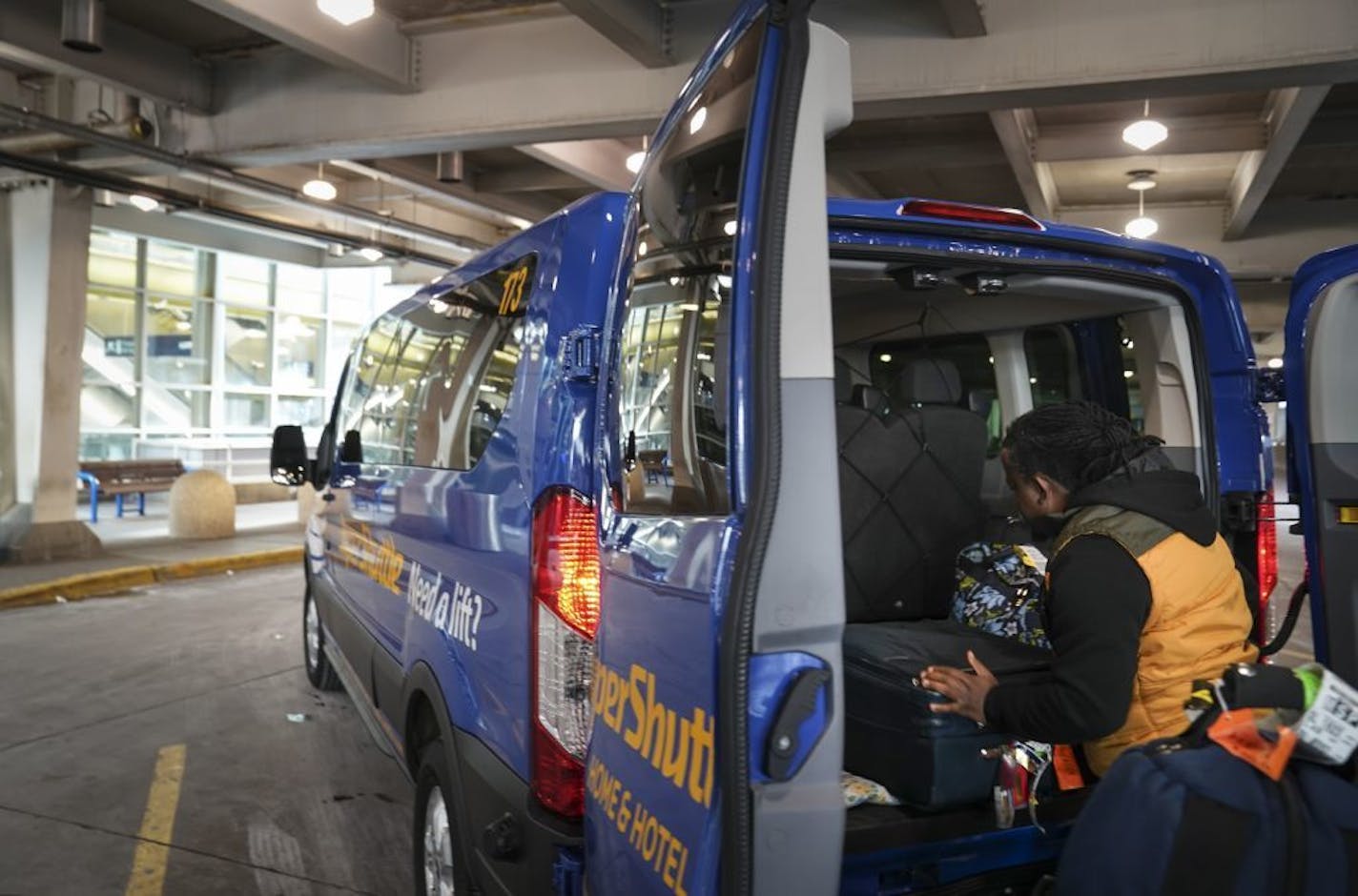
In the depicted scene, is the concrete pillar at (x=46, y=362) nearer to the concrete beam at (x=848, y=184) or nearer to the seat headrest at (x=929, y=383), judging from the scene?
the concrete beam at (x=848, y=184)

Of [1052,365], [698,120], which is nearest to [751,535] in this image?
[698,120]

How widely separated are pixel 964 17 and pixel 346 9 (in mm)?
3996

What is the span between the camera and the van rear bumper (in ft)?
8.37

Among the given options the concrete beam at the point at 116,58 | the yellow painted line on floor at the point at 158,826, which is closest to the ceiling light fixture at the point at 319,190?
the concrete beam at the point at 116,58

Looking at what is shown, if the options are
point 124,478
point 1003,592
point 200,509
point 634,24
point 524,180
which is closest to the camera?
point 1003,592

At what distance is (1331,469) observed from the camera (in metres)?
3.00

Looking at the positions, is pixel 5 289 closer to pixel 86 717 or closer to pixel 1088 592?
pixel 86 717

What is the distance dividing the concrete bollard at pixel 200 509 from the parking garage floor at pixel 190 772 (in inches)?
207

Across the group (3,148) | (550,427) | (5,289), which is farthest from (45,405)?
(550,427)

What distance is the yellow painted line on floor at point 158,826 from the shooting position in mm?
4012

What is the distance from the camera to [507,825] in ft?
8.74

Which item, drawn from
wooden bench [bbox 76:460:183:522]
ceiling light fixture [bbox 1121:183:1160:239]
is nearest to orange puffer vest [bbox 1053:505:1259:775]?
ceiling light fixture [bbox 1121:183:1160:239]

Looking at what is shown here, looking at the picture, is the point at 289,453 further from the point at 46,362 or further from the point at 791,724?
the point at 46,362

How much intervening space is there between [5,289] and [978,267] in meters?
12.5
